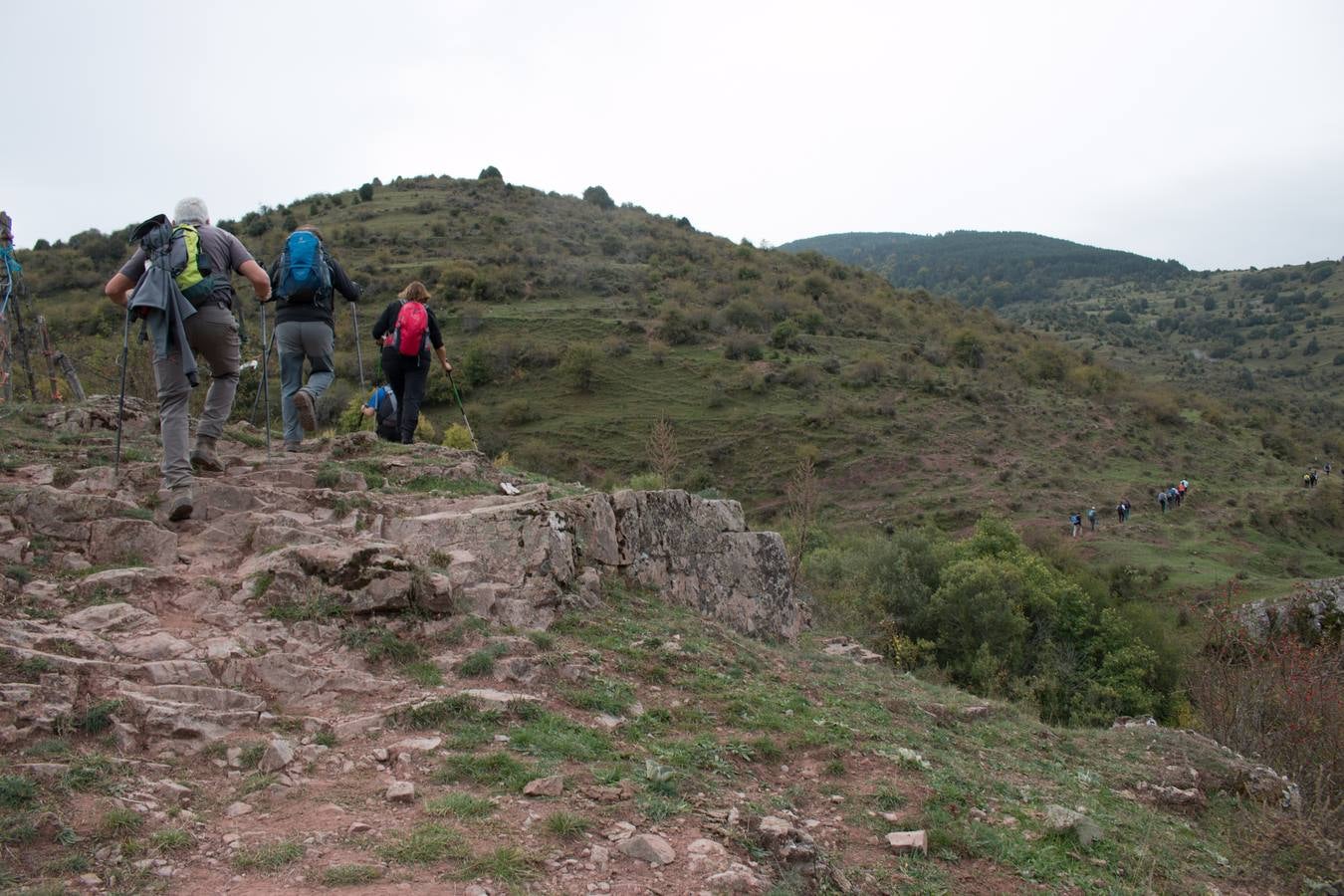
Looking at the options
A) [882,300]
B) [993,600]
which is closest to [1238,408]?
[882,300]

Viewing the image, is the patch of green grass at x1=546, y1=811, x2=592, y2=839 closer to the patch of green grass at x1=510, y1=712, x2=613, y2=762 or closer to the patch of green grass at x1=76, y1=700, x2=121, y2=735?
the patch of green grass at x1=510, y1=712, x2=613, y2=762

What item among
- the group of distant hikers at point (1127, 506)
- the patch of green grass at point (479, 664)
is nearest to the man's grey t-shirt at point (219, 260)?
the patch of green grass at point (479, 664)

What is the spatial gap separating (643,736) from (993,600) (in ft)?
61.2

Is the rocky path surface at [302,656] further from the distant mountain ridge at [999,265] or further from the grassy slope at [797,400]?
the distant mountain ridge at [999,265]

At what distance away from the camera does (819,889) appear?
3.86 meters

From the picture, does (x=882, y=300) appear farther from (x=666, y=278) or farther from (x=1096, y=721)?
(x=1096, y=721)

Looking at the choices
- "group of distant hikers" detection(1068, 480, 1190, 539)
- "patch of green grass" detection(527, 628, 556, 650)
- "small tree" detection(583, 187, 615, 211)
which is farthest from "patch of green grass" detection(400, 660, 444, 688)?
"small tree" detection(583, 187, 615, 211)

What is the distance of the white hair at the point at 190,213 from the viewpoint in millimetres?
6375

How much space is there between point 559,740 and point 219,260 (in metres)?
4.37

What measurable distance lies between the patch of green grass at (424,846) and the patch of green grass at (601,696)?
5.65 ft

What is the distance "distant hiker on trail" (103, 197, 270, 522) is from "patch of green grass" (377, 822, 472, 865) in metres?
3.74

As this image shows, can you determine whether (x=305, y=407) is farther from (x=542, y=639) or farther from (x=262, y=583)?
(x=542, y=639)

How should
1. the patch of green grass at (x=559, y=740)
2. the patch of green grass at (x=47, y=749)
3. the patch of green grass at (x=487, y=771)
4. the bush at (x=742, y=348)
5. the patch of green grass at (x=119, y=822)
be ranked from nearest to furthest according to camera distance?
1. the patch of green grass at (x=119, y=822)
2. the patch of green grass at (x=47, y=749)
3. the patch of green grass at (x=487, y=771)
4. the patch of green grass at (x=559, y=740)
5. the bush at (x=742, y=348)

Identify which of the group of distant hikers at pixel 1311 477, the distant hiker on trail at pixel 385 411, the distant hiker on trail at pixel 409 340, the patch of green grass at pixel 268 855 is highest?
the distant hiker on trail at pixel 409 340
